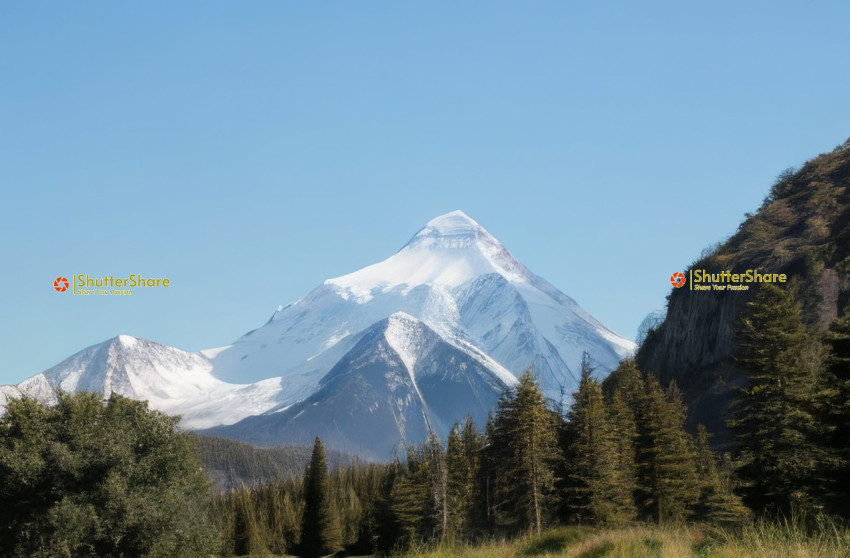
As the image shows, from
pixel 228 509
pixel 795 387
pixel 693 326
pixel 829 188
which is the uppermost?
pixel 829 188

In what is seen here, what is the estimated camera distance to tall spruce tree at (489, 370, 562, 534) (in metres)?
58.7

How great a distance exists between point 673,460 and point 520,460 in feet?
38.2

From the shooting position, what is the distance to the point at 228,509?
120562 millimetres

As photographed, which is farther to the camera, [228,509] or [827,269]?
[228,509]

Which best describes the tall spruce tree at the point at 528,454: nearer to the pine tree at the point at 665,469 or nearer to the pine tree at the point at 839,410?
the pine tree at the point at 665,469

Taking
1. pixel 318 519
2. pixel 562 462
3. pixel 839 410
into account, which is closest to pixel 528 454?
pixel 562 462

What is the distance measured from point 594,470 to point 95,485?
3205 cm

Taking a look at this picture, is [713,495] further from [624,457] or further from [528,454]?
[528,454]

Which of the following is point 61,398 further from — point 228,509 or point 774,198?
point 774,198

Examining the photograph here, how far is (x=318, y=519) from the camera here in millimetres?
108562

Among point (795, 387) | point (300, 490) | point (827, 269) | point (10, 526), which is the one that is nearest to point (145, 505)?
point (10, 526)

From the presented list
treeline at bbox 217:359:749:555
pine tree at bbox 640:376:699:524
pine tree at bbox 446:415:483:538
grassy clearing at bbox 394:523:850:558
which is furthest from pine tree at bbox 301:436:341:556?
grassy clearing at bbox 394:523:850:558

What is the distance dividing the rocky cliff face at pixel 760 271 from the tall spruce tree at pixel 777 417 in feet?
147

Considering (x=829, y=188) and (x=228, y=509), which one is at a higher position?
(x=829, y=188)
